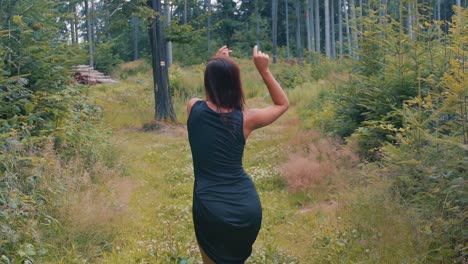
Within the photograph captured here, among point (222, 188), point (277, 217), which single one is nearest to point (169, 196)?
point (277, 217)

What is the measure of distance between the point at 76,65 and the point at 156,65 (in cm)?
667

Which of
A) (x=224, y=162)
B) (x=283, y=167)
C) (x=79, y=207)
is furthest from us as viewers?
(x=283, y=167)

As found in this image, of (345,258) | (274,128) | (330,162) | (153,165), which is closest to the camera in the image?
(345,258)

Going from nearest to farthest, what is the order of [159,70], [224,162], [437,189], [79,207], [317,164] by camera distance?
1. [224,162]
2. [437,189]
3. [79,207]
4. [317,164]
5. [159,70]

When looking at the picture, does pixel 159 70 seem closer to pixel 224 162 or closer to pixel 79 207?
pixel 79 207

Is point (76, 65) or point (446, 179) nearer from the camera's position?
point (446, 179)

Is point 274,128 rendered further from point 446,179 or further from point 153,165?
point 446,179

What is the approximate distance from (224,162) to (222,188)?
0.55ft

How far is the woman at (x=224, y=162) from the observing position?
3.14 meters

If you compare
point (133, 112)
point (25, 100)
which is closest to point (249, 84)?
point (133, 112)

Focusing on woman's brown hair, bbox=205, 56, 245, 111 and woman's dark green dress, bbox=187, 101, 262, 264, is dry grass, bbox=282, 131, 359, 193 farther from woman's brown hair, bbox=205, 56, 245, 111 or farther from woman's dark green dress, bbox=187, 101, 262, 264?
woman's brown hair, bbox=205, 56, 245, 111

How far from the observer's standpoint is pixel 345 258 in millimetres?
4855

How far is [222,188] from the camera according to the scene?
316 centimetres

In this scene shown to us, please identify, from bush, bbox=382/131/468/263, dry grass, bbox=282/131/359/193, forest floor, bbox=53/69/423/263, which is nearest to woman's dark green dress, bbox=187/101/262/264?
forest floor, bbox=53/69/423/263
